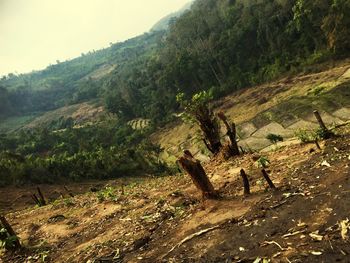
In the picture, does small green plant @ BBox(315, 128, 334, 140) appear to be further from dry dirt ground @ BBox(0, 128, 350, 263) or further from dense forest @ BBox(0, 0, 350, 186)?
dense forest @ BBox(0, 0, 350, 186)

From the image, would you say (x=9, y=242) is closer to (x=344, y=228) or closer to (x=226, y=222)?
(x=226, y=222)

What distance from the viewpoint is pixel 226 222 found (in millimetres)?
9562

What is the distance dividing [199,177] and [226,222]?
231 cm

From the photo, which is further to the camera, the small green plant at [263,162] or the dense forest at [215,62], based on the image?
the dense forest at [215,62]

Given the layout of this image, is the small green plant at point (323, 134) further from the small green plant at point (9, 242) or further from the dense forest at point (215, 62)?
the dense forest at point (215, 62)

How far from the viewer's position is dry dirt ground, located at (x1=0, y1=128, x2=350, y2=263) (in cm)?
784

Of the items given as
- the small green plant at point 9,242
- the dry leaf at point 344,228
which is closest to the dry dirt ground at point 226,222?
the dry leaf at point 344,228

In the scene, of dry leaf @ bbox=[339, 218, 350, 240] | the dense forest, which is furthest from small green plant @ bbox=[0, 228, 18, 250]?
the dense forest

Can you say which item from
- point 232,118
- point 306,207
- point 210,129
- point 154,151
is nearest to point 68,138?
point 154,151

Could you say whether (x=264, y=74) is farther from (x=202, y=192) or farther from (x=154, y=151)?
(x=202, y=192)

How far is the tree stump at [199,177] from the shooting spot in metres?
11.6

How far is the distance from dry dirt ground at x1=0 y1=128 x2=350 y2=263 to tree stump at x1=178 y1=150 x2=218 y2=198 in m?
0.35

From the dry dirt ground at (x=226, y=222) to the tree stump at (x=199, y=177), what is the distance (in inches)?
13.7

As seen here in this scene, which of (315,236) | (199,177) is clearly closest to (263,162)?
(199,177)
